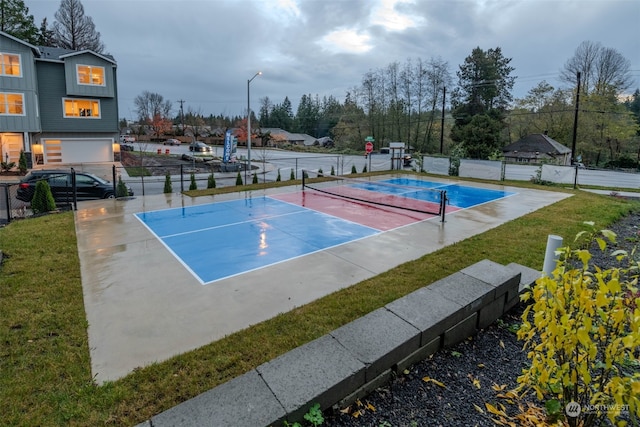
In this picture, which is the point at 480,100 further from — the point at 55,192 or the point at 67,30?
the point at 67,30

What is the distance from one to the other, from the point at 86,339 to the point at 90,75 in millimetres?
27473

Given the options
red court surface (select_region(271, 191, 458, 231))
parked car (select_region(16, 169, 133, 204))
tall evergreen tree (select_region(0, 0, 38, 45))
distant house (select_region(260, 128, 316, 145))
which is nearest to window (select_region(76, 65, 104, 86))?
tall evergreen tree (select_region(0, 0, 38, 45))

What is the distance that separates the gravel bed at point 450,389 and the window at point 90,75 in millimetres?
29577

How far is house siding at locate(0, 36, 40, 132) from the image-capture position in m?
21.5

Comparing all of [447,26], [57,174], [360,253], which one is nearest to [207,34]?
[447,26]

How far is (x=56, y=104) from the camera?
24.1 metres

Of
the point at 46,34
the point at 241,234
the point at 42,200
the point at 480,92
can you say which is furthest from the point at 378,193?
the point at 46,34

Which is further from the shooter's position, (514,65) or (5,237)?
(514,65)

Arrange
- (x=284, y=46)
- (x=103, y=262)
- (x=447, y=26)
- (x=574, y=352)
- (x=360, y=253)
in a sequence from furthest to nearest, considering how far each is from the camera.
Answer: (x=284, y=46) → (x=447, y=26) → (x=360, y=253) → (x=103, y=262) → (x=574, y=352)

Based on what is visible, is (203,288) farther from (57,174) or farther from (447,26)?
(447,26)

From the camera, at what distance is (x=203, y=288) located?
209 inches

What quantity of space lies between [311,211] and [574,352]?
29.2 feet

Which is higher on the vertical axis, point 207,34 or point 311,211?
point 207,34

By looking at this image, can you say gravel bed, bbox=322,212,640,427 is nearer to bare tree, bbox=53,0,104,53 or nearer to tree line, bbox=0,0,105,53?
tree line, bbox=0,0,105,53
